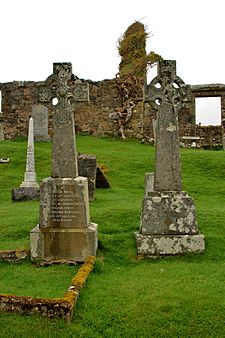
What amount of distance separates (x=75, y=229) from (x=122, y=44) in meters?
24.8

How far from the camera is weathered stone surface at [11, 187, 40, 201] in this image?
1291 centimetres

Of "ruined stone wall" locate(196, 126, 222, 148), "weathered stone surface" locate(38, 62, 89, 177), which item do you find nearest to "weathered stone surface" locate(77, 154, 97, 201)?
→ "weathered stone surface" locate(38, 62, 89, 177)

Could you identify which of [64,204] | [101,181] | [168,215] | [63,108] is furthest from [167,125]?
Answer: [101,181]

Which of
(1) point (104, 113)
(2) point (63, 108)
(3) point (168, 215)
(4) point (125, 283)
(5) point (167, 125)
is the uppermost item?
(1) point (104, 113)

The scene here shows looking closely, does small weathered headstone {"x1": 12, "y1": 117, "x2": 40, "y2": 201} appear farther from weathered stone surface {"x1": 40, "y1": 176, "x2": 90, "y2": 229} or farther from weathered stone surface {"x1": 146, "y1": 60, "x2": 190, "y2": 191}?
weathered stone surface {"x1": 146, "y1": 60, "x2": 190, "y2": 191}

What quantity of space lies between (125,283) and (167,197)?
204 cm

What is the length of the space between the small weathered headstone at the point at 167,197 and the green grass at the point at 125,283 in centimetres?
25

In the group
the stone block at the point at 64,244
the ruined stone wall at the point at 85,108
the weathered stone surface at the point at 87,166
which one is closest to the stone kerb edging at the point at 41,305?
the stone block at the point at 64,244

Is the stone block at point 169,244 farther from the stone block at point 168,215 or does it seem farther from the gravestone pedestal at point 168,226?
the stone block at point 168,215

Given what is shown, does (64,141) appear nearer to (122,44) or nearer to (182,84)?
(182,84)

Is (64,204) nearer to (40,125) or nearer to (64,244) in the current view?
(64,244)

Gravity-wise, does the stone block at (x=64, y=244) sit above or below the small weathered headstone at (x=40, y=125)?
below

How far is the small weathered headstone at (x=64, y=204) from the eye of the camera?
24.0 ft

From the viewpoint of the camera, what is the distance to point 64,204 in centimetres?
742
